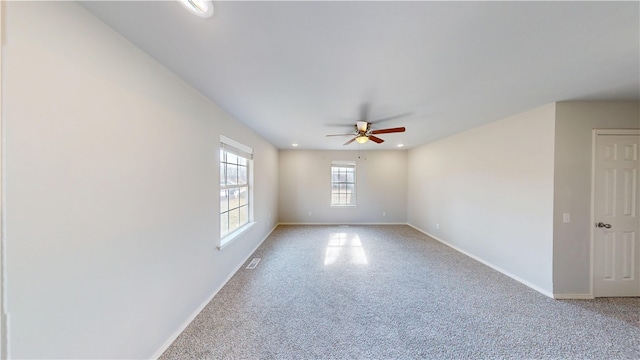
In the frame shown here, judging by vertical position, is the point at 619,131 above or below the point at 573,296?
above

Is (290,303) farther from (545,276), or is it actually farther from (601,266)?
(601,266)

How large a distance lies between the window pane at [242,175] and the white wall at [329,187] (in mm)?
2331

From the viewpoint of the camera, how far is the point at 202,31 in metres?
1.41

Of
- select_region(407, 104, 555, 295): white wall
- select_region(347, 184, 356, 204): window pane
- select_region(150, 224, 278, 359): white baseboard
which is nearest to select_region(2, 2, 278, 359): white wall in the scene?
select_region(150, 224, 278, 359): white baseboard

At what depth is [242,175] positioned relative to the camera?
13.0 ft

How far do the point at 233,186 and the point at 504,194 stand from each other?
400cm

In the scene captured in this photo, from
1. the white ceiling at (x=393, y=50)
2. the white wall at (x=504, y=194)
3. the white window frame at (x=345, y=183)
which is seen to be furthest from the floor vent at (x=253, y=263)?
the white wall at (x=504, y=194)

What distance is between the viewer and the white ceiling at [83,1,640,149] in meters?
1.27

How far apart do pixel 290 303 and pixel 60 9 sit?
285 cm

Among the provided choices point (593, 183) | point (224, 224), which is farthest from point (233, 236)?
point (593, 183)

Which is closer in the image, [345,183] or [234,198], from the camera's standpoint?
[234,198]

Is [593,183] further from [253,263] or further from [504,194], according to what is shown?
[253,263]

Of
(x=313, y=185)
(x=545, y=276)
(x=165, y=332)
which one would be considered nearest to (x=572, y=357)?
(x=545, y=276)

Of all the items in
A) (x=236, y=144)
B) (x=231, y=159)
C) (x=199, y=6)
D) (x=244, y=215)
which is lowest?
(x=244, y=215)
